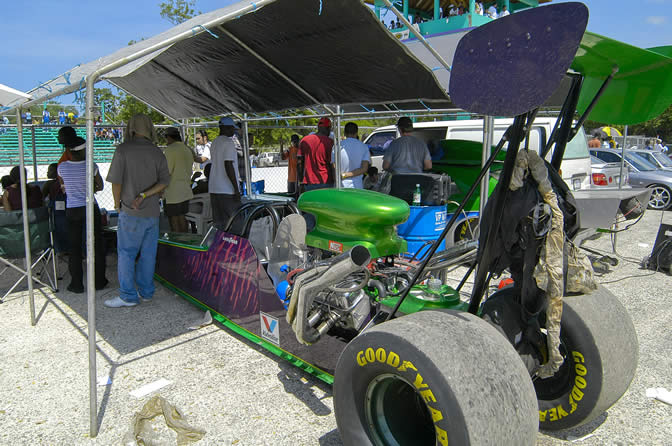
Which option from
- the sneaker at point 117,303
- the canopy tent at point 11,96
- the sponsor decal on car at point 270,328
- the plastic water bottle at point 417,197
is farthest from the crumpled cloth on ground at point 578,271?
the canopy tent at point 11,96

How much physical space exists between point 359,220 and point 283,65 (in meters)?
3.25

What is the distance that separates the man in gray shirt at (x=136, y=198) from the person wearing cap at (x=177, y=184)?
1322 millimetres

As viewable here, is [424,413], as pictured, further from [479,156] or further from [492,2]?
[492,2]

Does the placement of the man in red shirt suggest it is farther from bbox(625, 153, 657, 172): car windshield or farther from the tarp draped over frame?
bbox(625, 153, 657, 172): car windshield

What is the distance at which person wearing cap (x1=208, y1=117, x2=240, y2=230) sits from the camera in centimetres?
598

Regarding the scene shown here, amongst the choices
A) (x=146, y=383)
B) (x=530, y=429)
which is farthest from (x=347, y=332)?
(x=146, y=383)

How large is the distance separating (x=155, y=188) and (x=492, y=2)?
18049mm

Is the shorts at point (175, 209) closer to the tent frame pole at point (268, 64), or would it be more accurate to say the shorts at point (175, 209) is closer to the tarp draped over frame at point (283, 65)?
the tarp draped over frame at point (283, 65)

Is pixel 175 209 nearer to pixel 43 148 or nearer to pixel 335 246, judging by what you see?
pixel 335 246

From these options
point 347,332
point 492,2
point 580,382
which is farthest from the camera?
point 492,2

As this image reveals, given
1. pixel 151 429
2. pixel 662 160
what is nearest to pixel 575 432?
pixel 151 429

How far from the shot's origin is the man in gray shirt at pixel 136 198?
429 centimetres

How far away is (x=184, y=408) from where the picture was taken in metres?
2.84

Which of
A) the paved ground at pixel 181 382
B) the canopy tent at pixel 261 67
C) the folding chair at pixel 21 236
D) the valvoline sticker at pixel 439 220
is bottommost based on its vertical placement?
the paved ground at pixel 181 382
